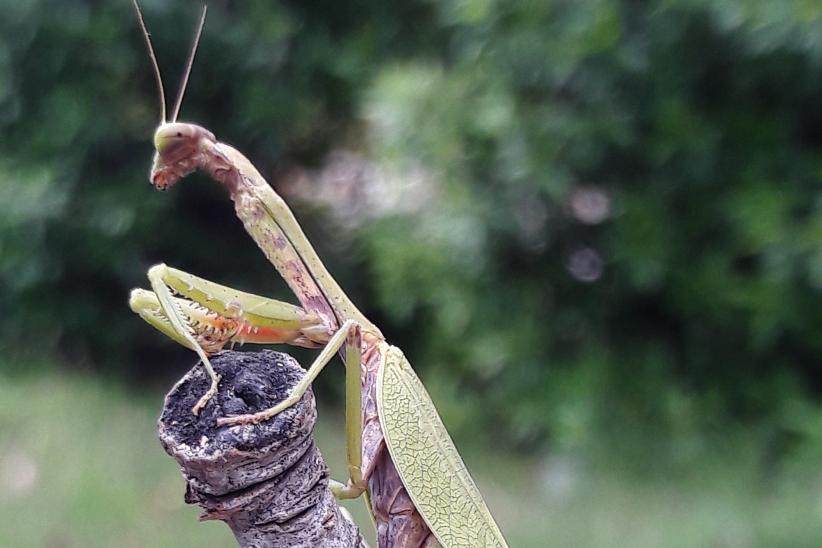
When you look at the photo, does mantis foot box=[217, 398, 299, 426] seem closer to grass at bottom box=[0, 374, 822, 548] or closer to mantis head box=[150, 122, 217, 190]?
mantis head box=[150, 122, 217, 190]

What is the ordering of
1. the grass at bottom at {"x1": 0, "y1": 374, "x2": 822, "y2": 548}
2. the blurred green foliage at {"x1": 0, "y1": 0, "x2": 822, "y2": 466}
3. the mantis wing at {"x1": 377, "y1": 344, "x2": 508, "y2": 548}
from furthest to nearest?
the grass at bottom at {"x1": 0, "y1": 374, "x2": 822, "y2": 548}
the blurred green foliage at {"x1": 0, "y1": 0, "x2": 822, "y2": 466}
the mantis wing at {"x1": 377, "y1": 344, "x2": 508, "y2": 548}

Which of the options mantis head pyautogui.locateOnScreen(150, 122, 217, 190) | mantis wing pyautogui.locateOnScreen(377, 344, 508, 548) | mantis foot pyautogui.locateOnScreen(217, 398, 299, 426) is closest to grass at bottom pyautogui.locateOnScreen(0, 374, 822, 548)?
mantis wing pyautogui.locateOnScreen(377, 344, 508, 548)

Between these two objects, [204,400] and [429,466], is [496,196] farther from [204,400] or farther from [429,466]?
[204,400]

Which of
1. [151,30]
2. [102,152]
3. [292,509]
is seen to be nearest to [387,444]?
[292,509]

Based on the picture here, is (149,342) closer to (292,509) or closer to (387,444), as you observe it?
(387,444)

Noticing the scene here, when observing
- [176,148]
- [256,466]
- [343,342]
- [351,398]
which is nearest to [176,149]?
[176,148]

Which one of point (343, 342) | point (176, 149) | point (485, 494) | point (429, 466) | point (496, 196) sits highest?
point (496, 196)
